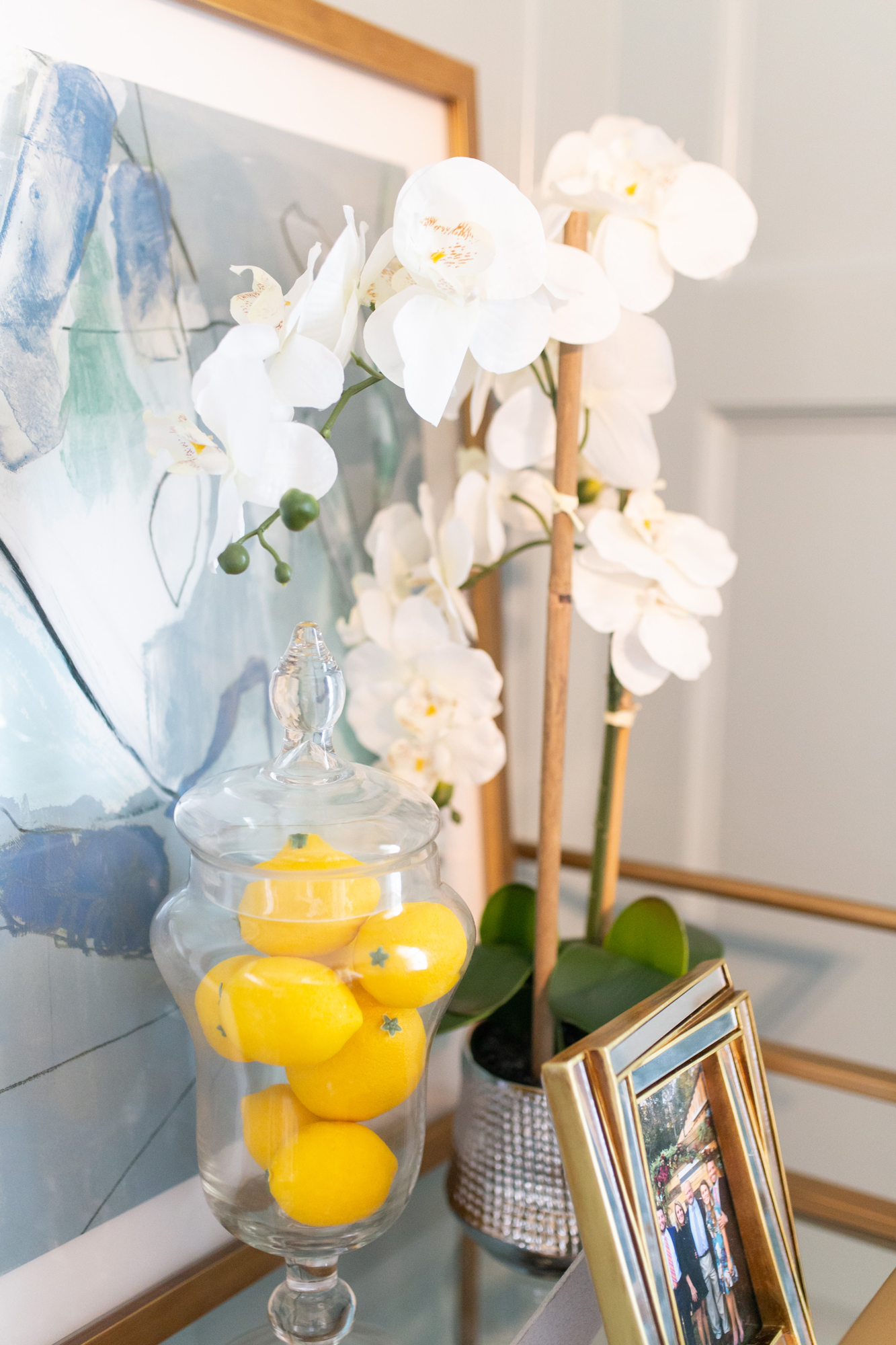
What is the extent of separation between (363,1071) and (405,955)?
Answer: 0.06m

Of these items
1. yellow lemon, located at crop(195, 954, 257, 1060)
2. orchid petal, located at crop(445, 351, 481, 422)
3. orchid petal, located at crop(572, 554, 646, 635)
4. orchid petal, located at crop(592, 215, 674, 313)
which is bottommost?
yellow lemon, located at crop(195, 954, 257, 1060)

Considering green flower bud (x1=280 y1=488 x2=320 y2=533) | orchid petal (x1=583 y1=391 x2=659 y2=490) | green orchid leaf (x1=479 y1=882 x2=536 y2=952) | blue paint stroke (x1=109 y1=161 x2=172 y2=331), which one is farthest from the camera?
green orchid leaf (x1=479 y1=882 x2=536 y2=952)

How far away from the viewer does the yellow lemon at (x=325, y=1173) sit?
1.68 ft

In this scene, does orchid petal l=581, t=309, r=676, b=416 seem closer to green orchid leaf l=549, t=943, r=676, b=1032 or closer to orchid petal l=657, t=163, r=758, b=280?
orchid petal l=657, t=163, r=758, b=280

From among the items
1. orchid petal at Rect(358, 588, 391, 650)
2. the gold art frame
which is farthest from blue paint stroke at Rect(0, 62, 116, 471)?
orchid petal at Rect(358, 588, 391, 650)

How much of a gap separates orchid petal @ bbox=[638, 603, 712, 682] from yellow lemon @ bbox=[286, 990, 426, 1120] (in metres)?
0.26

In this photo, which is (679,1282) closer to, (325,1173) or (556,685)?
(325,1173)

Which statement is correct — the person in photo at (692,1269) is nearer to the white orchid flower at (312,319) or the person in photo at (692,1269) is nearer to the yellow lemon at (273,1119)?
the yellow lemon at (273,1119)

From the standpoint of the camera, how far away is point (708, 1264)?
52 centimetres

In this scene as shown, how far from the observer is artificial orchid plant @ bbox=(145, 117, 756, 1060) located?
1.63ft

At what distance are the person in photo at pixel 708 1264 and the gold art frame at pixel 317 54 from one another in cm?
28

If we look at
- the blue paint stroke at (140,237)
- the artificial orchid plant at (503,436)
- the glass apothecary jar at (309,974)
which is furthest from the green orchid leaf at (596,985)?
the blue paint stroke at (140,237)

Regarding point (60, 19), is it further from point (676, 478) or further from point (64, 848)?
point (676, 478)

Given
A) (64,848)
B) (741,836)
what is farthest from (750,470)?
(64,848)
